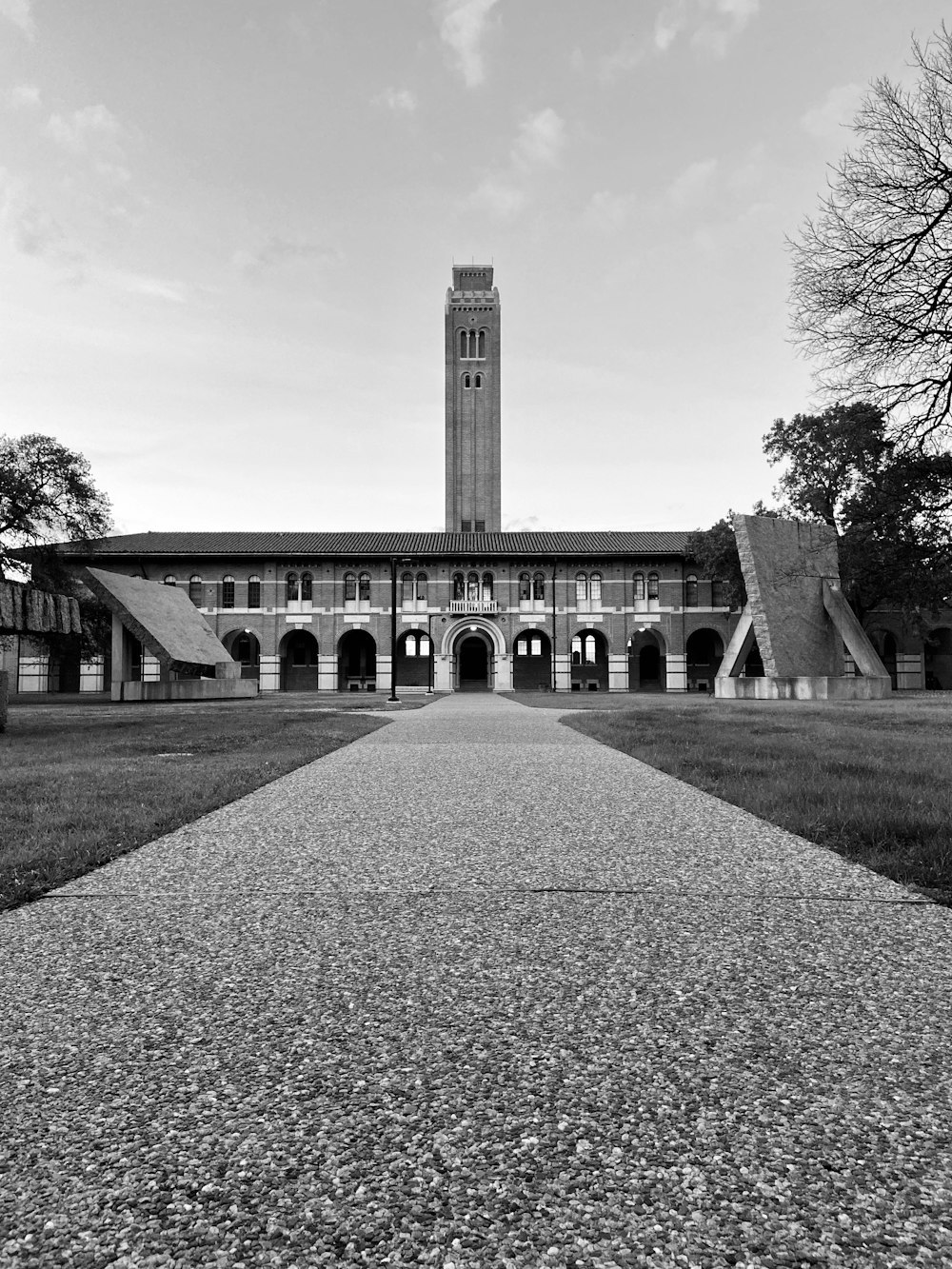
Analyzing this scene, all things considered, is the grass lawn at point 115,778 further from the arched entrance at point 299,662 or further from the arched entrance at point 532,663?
the arched entrance at point 532,663

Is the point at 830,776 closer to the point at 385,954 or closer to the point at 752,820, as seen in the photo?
the point at 752,820

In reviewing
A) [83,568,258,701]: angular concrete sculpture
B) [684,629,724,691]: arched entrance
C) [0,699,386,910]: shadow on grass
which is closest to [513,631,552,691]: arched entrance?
[684,629,724,691]: arched entrance

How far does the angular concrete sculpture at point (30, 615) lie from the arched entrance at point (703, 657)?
41.2 meters

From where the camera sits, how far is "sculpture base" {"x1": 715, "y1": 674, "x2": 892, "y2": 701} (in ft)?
91.4

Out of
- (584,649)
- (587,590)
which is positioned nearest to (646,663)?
(584,649)

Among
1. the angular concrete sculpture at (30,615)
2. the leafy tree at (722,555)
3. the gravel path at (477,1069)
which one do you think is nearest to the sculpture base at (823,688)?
the leafy tree at (722,555)

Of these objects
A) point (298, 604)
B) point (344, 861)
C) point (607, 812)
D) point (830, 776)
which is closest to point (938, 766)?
point (830, 776)

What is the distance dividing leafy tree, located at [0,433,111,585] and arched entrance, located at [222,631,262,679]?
17.0 meters

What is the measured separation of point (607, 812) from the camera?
21.3 feet

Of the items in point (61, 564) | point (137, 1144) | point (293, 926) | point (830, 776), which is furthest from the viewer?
point (61, 564)

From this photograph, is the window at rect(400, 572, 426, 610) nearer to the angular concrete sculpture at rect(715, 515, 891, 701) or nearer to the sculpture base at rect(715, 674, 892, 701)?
the angular concrete sculpture at rect(715, 515, 891, 701)

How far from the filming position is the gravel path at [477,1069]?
1600mm

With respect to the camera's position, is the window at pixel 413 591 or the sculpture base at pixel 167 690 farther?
the window at pixel 413 591

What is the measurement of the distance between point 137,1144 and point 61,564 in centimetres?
3932
